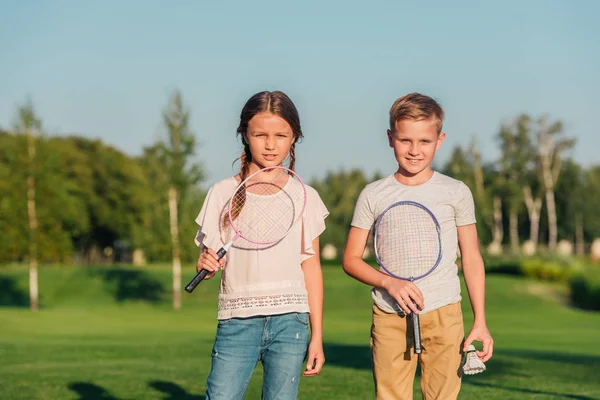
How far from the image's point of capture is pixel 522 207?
88375 mm

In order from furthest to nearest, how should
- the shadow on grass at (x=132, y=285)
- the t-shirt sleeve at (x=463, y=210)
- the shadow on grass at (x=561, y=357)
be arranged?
the shadow on grass at (x=132, y=285) < the shadow on grass at (x=561, y=357) < the t-shirt sleeve at (x=463, y=210)

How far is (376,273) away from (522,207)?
85.4 metres

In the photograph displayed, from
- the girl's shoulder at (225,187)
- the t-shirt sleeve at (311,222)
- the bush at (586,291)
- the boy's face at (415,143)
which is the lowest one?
the bush at (586,291)

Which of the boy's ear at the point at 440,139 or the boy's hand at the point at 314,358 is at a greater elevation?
the boy's ear at the point at 440,139

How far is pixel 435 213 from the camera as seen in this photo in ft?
18.4

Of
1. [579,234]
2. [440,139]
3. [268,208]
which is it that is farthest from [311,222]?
[579,234]

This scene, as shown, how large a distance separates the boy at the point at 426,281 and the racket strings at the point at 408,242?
57 millimetres

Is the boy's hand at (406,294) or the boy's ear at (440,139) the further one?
the boy's ear at (440,139)

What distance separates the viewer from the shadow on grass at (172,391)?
11.2 m

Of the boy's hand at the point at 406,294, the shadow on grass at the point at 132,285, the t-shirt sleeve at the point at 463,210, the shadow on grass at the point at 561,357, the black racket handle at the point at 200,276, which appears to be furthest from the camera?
the shadow on grass at the point at 132,285

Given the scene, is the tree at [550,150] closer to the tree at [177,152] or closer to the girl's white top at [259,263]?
the tree at [177,152]

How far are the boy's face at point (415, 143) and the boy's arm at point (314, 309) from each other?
0.78 metres

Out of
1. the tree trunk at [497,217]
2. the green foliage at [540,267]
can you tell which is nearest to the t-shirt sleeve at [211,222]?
the green foliage at [540,267]

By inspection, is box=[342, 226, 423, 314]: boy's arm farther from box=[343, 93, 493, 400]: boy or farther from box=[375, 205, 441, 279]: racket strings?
box=[375, 205, 441, 279]: racket strings
